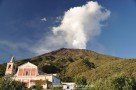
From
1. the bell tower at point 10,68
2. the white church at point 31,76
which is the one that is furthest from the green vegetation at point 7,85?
the bell tower at point 10,68

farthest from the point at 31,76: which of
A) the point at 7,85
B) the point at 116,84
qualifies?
the point at 116,84

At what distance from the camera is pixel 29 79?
8925cm

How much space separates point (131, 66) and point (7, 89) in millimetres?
58994

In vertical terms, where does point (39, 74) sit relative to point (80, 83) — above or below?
above

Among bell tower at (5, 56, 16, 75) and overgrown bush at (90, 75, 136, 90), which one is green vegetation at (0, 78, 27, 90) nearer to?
overgrown bush at (90, 75, 136, 90)

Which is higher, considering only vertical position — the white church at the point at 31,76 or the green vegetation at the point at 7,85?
the white church at the point at 31,76

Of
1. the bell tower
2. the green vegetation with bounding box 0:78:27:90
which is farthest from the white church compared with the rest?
the green vegetation with bounding box 0:78:27:90

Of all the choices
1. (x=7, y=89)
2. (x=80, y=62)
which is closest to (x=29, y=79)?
(x=7, y=89)

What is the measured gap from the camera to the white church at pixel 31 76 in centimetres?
8481

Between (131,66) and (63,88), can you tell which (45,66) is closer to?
(131,66)

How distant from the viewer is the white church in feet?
278

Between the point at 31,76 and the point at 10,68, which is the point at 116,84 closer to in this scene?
the point at 31,76

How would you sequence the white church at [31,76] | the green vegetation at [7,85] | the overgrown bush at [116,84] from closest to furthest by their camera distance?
the overgrown bush at [116,84] → the green vegetation at [7,85] → the white church at [31,76]

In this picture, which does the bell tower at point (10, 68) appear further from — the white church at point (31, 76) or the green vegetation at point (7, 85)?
the green vegetation at point (7, 85)
